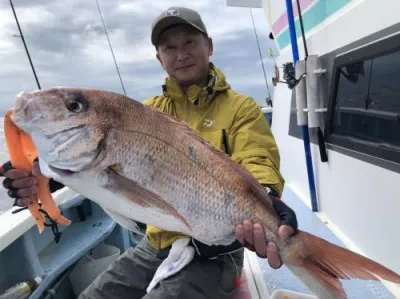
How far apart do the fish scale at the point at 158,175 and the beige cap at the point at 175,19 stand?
87 centimetres

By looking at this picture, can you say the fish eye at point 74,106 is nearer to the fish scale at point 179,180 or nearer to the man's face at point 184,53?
the fish scale at point 179,180

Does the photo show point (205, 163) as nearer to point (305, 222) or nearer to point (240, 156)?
point (240, 156)

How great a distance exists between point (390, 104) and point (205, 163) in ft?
4.83

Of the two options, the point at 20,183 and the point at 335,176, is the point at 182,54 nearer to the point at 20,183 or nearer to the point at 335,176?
the point at 20,183

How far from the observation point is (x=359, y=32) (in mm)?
2635

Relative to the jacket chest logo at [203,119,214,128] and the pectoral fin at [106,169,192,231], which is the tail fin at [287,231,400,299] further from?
the jacket chest logo at [203,119,214,128]

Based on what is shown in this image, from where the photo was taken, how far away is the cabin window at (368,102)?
7.49 ft

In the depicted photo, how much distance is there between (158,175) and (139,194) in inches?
3.8

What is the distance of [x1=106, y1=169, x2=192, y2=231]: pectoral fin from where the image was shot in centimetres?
137

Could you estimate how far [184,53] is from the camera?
2.24m

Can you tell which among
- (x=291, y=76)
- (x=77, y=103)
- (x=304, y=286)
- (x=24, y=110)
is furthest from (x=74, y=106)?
(x=291, y=76)

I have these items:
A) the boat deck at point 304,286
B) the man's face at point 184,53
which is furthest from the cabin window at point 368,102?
the man's face at point 184,53

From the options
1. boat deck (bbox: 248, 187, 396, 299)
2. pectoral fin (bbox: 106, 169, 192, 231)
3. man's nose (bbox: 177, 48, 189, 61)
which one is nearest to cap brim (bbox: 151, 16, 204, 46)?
man's nose (bbox: 177, 48, 189, 61)

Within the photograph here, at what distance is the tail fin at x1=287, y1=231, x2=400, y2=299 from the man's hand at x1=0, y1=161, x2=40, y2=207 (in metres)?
1.14
